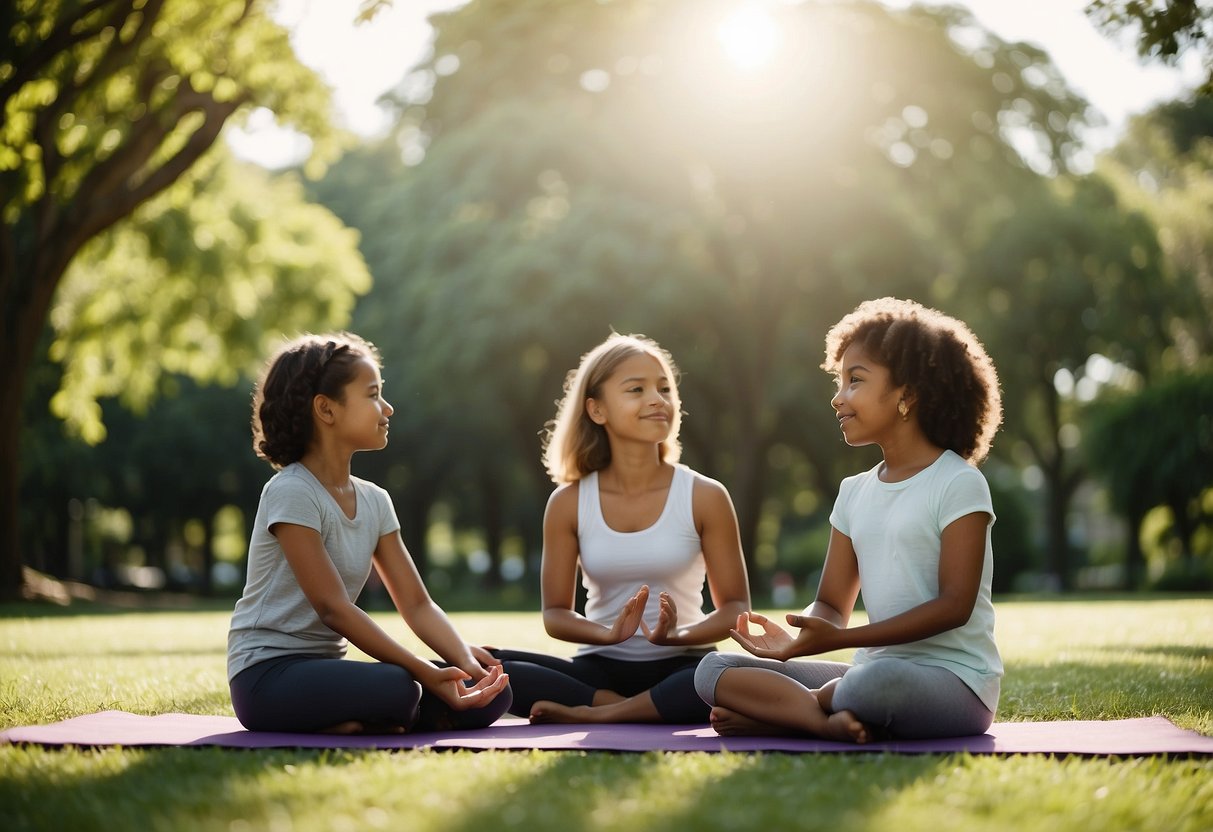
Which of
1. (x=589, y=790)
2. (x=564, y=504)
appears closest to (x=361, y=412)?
(x=564, y=504)

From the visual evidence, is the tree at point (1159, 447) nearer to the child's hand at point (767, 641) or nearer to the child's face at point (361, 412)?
the child's hand at point (767, 641)

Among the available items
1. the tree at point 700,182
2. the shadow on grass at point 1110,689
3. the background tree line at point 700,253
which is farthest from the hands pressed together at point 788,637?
the tree at point 700,182

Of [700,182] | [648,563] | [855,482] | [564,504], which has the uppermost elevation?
[700,182]

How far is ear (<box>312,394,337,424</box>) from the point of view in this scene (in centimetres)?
524

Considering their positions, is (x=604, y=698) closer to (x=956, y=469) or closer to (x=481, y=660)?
(x=481, y=660)

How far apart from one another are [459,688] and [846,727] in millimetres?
1481

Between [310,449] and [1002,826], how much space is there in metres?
3.12

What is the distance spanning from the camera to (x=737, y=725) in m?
4.82

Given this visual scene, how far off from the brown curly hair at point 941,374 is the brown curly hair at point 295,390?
203cm

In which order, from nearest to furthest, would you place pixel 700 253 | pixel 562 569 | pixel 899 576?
1. pixel 899 576
2. pixel 562 569
3. pixel 700 253

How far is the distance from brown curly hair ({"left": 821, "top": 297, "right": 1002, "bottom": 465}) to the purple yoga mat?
1063mm

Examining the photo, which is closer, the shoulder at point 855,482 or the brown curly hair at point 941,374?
the brown curly hair at point 941,374

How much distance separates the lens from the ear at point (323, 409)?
5238mm

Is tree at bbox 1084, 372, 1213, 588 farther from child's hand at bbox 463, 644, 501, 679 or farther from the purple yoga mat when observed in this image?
child's hand at bbox 463, 644, 501, 679
